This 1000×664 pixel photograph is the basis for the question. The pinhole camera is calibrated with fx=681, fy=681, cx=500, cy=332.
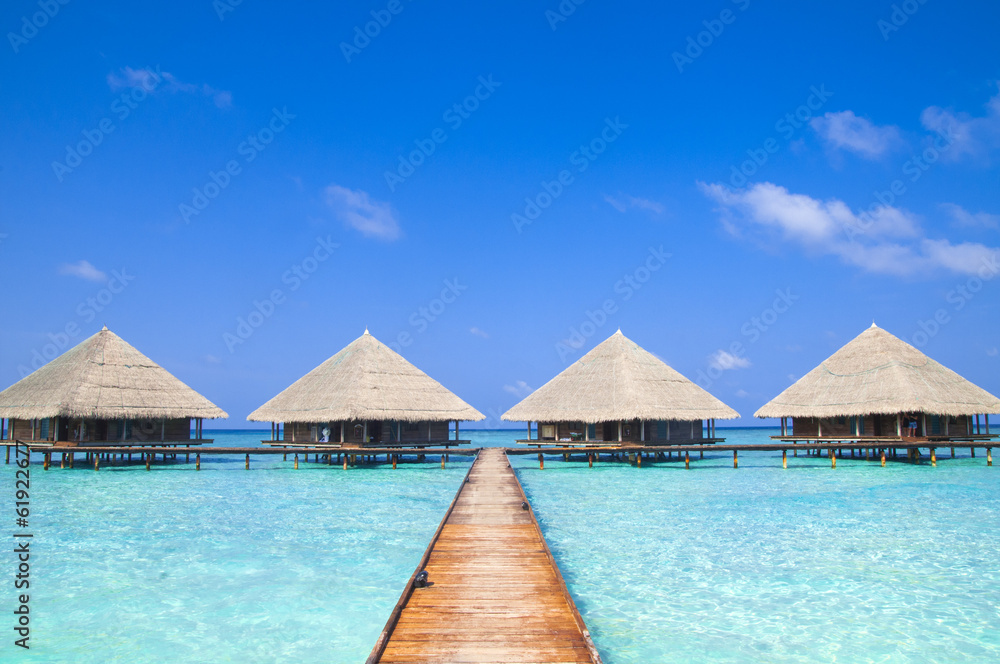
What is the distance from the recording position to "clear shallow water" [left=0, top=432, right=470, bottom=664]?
7.17 metres

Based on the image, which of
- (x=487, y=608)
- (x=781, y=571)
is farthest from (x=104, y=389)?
(x=781, y=571)

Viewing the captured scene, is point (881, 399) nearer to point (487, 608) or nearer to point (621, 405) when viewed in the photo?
point (621, 405)

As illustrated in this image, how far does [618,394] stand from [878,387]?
37.0 feet

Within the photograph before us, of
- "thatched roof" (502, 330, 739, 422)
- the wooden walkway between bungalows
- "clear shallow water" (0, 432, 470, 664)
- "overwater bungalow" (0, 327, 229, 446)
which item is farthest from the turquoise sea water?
"thatched roof" (502, 330, 739, 422)

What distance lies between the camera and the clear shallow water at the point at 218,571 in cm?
A: 717

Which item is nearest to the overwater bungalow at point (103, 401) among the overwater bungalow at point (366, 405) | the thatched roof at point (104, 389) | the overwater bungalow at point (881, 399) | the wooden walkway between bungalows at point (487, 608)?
the thatched roof at point (104, 389)

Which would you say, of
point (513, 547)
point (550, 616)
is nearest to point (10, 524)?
point (513, 547)

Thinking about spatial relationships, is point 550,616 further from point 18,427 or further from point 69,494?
point 18,427

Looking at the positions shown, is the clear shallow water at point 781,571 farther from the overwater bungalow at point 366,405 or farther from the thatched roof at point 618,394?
the overwater bungalow at point 366,405

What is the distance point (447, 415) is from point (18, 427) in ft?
60.2

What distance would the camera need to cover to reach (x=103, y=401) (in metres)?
26.3

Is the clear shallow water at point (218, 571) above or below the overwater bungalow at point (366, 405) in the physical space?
below

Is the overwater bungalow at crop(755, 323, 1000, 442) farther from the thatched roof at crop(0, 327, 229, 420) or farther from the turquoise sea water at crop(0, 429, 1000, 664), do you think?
the thatched roof at crop(0, 327, 229, 420)

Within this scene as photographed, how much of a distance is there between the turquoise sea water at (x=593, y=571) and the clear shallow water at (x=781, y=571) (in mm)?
37
